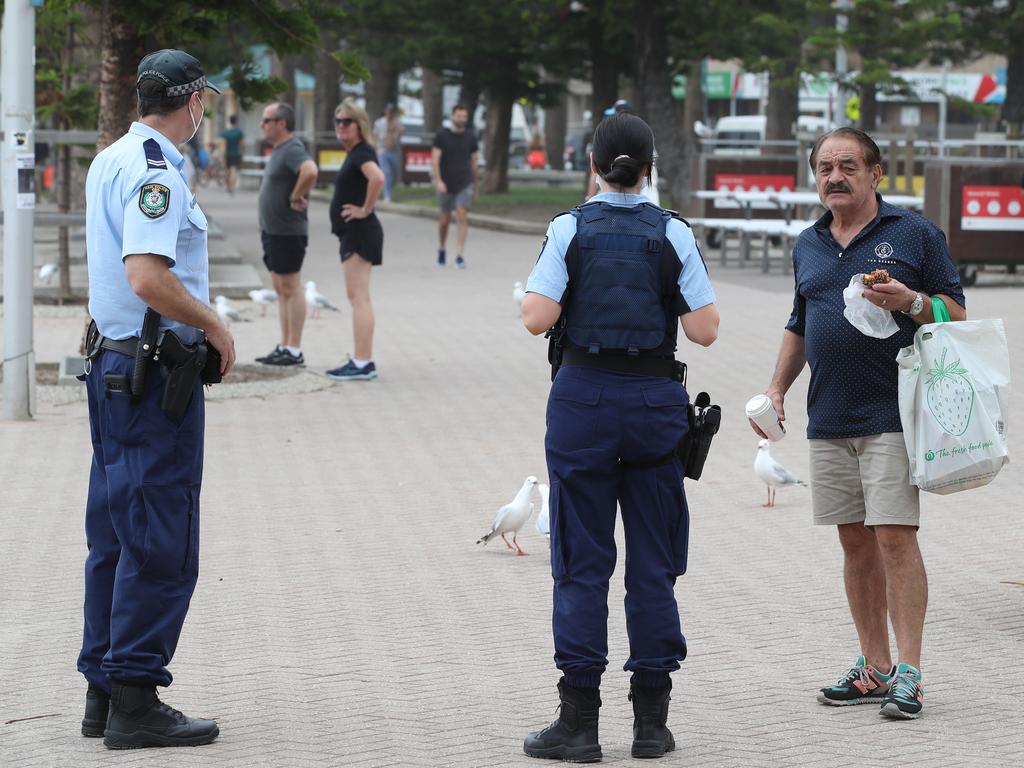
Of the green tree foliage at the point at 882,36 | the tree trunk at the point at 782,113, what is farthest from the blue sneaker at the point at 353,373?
the tree trunk at the point at 782,113

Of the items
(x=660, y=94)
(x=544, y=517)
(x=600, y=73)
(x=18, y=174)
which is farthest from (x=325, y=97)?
(x=544, y=517)

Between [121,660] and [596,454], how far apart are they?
145 cm

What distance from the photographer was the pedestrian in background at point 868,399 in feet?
16.9

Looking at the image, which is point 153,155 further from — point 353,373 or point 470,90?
point 470,90

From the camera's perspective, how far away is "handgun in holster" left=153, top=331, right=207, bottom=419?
15.4ft

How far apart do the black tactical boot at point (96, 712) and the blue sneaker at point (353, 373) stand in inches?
296

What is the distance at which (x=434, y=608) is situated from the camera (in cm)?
643

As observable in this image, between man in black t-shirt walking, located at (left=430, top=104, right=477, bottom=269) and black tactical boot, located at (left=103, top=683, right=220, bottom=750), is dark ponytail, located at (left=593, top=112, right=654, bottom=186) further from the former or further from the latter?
man in black t-shirt walking, located at (left=430, top=104, right=477, bottom=269)

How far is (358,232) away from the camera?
476 inches

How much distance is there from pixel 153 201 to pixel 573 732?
1863mm

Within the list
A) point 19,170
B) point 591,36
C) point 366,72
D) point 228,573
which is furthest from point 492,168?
point 228,573

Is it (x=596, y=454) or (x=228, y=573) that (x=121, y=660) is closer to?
(x=596, y=454)

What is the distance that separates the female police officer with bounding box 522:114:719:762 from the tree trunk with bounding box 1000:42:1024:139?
33.5m

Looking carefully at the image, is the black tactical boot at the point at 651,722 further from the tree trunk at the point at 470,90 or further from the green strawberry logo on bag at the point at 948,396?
the tree trunk at the point at 470,90
